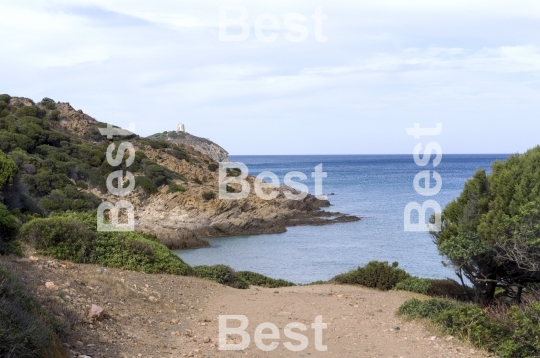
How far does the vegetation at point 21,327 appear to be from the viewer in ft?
17.4

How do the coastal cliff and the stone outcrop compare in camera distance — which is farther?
the stone outcrop

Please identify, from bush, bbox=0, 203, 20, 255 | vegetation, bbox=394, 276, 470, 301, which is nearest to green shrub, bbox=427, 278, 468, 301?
vegetation, bbox=394, 276, 470, 301

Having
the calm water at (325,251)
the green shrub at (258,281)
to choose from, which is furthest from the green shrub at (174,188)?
the green shrub at (258,281)

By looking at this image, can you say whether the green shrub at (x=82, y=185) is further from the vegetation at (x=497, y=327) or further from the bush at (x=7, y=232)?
the vegetation at (x=497, y=327)

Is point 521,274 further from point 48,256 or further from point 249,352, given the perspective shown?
point 48,256

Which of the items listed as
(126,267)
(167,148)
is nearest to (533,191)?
(126,267)

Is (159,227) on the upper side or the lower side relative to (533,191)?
lower

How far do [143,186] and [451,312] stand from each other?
96.4 ft

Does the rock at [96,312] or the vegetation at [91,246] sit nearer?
the rock at [96,312]

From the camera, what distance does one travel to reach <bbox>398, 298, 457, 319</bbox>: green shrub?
10.5m

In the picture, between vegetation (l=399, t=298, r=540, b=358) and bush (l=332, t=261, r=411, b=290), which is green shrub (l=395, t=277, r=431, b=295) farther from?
vegetation (l=399, t=298, r=540, b=358)

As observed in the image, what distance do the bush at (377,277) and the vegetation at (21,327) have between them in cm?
1067

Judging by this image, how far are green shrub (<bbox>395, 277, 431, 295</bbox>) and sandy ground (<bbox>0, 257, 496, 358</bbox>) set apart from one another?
6.19ft

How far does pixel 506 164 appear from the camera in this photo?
Answer: 1352 cm
